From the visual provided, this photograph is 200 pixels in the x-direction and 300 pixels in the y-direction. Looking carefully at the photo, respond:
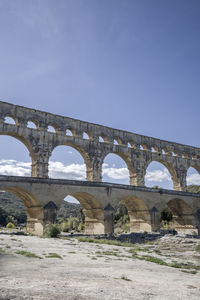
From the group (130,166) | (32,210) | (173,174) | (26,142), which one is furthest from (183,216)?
(26,142)

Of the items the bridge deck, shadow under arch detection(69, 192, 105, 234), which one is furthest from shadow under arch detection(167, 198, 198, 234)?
shadow under arch detection(69, 192, 105, 234)

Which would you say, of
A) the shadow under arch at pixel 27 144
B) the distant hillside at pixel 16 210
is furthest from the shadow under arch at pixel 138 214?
the distant hillside at pixel 16 210

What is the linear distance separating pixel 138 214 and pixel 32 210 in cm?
1201

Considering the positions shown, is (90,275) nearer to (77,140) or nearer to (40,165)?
(40,165)

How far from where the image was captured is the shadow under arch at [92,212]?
993 inches

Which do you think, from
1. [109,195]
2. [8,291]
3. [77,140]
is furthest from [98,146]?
[8,291]

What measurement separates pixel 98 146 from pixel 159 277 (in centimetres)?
2420

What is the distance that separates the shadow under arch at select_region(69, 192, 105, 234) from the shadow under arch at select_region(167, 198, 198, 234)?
11226 mm

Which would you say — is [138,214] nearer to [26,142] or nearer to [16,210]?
[26,142]

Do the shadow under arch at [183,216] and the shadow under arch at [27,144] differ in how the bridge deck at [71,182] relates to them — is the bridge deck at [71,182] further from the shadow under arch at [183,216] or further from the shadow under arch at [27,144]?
the shadow under arch at [27,144]

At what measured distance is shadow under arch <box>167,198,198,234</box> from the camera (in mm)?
31797

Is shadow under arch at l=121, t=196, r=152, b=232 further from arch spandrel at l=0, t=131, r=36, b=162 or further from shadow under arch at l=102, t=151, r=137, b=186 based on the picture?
Result: arch spandrel at l=0, t=131, r=36, b=162

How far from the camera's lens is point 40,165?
26.5 meters

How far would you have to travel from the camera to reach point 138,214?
2927 centimetres
